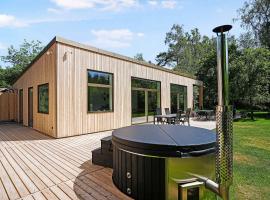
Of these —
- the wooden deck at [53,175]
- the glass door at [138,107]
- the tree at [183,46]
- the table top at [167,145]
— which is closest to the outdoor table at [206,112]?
the glass door at [138,107]

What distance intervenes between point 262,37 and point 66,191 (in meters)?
23.1

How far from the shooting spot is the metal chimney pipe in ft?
4.28

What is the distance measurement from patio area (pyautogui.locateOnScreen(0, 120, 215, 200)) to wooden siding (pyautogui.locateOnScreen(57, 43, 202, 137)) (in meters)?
1.91

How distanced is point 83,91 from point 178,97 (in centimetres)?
910

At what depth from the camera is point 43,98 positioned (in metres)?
8.77

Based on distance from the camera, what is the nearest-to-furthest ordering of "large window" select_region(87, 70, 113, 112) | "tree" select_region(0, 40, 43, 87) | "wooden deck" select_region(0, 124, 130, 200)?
1. "wooden deck" select_region(0, 124, 130, 200)
2. "large window" select_region(87, 70, 113, 112)
3. "tree" select_region(0, 40, 43, 87)

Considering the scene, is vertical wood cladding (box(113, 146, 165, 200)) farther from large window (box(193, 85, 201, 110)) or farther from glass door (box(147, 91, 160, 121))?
large window (box(193, 85, 201, 110))

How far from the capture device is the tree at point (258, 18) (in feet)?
65.5

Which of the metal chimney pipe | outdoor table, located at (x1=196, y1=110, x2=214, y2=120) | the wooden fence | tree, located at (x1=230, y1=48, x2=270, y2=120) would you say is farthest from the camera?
tree, located at (x1=230, y1=48, x2=270, y2=120)

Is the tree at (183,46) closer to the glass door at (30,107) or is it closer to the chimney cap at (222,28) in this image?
the glass door at (30,107)

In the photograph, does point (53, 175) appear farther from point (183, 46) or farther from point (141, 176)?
point (183, 46)

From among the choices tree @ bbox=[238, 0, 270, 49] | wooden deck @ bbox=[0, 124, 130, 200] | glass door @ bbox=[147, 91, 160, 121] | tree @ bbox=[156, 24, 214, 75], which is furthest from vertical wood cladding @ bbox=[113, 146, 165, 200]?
tree @ bbox=[156, 24, 214, 75]

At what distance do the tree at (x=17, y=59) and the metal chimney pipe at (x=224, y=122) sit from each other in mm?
24821

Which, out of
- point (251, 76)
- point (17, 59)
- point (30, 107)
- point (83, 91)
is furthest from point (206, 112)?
point (17, 59)
